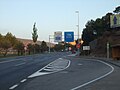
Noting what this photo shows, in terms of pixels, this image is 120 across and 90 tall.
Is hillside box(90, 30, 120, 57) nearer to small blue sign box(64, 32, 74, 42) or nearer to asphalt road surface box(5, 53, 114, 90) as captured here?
small blue sign box(64, 32, 74, 42)

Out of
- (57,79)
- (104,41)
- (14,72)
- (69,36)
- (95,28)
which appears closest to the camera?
(57,79)

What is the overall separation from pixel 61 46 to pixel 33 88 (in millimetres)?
181061

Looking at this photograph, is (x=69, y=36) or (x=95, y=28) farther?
(x=95, y=28)

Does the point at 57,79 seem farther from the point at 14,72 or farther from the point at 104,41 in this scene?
the point at 104,41

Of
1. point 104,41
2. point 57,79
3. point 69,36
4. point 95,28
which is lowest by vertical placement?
point 57,79

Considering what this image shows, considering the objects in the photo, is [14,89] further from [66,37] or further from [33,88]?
[66,37]

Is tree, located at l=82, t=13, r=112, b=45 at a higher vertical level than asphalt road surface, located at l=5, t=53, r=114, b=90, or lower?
higher

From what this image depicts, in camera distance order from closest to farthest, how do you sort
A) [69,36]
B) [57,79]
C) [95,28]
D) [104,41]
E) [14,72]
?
[57,79]
[14,72]
[104,41]
[69,36]
[95,28]

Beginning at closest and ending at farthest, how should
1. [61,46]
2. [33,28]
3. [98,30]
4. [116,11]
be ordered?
[116,11] → [98,30] → [33,28] → [61,46]

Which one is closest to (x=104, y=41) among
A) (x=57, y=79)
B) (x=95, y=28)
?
(x=95, y=28)

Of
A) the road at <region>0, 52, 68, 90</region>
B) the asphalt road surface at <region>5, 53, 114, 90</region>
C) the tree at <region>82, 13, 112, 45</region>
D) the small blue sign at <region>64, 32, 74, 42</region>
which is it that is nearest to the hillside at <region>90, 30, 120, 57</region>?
the small blue sign at <region>64, 32, 74, 42</region>

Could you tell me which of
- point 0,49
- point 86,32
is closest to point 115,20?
point 86,32

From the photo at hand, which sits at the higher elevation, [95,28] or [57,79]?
[95,28]

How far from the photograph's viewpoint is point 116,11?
78750mm
